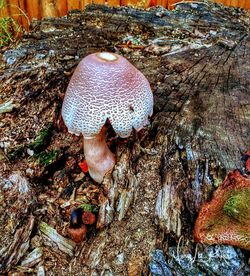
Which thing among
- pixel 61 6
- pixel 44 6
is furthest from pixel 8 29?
pixel 61 6

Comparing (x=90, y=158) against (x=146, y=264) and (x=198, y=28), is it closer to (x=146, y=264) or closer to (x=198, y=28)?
(x=146, y=264)

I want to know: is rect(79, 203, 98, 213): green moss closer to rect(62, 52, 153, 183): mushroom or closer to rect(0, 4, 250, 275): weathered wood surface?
rect(0, 4, 250, 275): weathered wood surface

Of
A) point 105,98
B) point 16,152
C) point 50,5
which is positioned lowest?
point 16,152

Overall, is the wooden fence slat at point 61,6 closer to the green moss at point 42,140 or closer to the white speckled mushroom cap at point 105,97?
the green moss at point 42,140

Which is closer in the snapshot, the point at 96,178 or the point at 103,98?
the point at 103,98

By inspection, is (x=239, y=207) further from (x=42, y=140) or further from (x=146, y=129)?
(x=42, y=140)

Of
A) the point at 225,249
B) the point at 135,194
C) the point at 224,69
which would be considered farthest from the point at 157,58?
the point at 225,249

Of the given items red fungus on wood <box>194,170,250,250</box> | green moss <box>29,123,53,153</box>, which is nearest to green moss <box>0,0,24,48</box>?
green moss <box>29,123,53,153</box>
